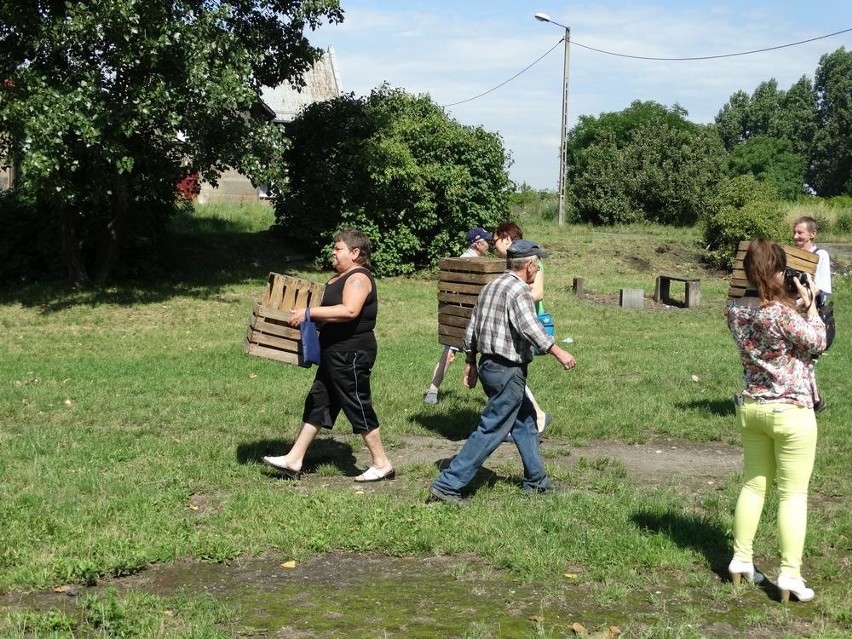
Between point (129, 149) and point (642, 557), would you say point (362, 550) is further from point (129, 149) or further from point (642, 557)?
point (129, 149)

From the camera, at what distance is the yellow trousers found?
477 centimetres

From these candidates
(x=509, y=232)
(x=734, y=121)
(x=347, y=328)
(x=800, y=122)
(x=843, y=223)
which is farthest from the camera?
(x=734, y=121)

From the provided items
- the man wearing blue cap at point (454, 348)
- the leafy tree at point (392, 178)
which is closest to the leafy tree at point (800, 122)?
the leafy tree at point (392, 178)

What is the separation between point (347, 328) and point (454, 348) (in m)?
2.43

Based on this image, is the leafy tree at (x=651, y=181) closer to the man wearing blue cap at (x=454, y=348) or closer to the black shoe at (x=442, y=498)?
the man wearing blue cap at (x=454, y=348)

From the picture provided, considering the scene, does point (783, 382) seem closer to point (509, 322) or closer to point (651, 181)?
point (509, 322)

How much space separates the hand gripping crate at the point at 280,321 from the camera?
6.92 meters

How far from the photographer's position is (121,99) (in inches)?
620

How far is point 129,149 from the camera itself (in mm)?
17422

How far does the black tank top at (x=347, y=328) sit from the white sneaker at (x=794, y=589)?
9.96ft

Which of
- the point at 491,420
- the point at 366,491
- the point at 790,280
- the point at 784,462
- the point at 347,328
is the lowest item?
the point at 366,491

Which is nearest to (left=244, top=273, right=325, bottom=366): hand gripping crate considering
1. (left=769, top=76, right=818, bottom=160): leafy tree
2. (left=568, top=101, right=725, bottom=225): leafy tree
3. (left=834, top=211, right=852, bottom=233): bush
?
(left=568, top=101, right=725, bottom=225): leafy tree

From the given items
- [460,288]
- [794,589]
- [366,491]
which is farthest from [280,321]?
[794,589]

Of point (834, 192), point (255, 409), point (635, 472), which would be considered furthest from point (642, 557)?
point (834, 192)
